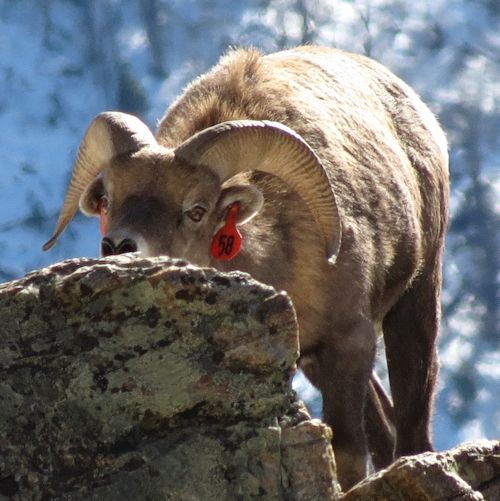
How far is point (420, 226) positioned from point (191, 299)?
5505mm

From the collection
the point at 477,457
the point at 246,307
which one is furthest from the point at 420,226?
the point at 246,307

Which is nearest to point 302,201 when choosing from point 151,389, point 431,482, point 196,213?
point 196,213

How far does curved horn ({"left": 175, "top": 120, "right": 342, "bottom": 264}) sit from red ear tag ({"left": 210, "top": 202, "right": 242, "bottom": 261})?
0.97 ft

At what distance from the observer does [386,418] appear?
36.0 ft

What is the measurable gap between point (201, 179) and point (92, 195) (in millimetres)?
684

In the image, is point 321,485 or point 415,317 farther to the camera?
point 415,317

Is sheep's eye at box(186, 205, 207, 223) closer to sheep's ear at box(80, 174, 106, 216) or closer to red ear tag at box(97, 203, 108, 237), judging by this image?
red ear tag at box(97, 203, 108, 237)

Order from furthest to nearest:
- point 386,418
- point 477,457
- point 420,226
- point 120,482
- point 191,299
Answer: point 386,418 < point 420,226 < point 477,457 < point 191,299 < point 120,482

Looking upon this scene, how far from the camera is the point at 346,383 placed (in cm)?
905

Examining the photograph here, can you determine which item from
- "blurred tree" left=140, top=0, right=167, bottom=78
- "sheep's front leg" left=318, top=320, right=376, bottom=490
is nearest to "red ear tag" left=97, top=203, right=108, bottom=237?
"sheep's front leg" left=318, top=320, right=376, bottom=490

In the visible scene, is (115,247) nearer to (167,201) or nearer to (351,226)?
(167,201)

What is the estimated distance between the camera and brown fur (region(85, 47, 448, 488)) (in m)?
8.86

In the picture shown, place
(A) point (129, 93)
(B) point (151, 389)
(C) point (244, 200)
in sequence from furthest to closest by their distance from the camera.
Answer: (A) point (129, 93) → (C) point (244, 200) → (B) point (151, 389)

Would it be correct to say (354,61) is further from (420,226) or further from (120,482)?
(120,482)
